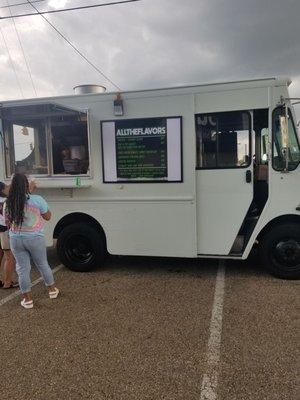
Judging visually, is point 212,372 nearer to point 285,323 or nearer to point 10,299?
point 285,323

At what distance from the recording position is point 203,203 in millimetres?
5688

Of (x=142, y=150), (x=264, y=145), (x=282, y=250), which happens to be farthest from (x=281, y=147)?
(x=142, y=150)

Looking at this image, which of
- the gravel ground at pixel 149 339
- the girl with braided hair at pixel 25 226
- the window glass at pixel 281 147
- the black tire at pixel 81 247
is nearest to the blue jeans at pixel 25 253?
the girl with braided hair at pixel 25 226

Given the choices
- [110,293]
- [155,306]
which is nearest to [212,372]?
[155,306]

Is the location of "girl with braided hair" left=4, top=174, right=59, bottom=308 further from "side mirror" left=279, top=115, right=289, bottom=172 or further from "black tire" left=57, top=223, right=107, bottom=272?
"side mirror" left=279, top=115, right=289, bottom=172

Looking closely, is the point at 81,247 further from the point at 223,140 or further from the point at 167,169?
the point at 223,140

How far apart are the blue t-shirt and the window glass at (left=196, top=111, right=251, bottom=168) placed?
7.58ft

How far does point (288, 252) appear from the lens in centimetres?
552

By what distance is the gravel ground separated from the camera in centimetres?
310

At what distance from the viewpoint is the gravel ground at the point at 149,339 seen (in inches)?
122

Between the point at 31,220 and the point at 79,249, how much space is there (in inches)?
67.3

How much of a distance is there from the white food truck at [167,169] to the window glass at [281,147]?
0.01m

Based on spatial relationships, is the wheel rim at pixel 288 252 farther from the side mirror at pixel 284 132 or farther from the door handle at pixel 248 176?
the side mirror at pixel 284 132

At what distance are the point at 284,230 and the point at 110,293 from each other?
2.56 m
